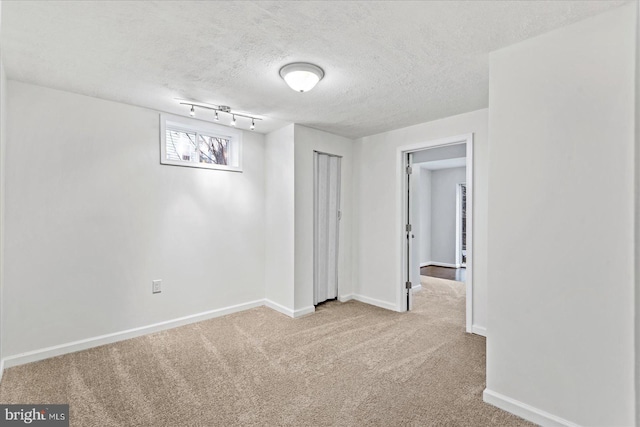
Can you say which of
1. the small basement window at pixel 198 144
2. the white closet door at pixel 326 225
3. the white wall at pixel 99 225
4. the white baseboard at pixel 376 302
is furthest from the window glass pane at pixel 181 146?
the white baseboard at pixel 376 302

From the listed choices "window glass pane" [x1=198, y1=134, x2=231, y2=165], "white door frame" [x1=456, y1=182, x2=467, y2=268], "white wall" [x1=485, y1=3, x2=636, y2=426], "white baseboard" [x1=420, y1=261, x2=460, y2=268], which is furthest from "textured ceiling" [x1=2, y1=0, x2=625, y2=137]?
"white baseboard" [x1=420, y1=261, x2=460, y2=268]

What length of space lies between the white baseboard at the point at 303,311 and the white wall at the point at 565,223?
2.24 meters

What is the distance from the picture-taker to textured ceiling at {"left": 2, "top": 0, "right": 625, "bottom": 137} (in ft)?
5.43

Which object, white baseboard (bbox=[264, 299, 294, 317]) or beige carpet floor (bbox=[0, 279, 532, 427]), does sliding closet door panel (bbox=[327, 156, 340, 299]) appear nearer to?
white baseboard (bbox=[264, 299, 294, 317])

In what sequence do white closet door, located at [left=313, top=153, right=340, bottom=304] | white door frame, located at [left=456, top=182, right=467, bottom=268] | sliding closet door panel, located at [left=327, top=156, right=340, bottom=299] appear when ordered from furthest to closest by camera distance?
white door frame, located at [left=456, top=182, right=467, bottom=268] → sliding closet door panel, located at [left=327, top=156, right=340, bottom=299] → white closet door, located at [left=313, top=153, right=340, bottom=304]

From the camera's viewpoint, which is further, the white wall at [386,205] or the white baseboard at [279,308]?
the white baseboard at [279,308]

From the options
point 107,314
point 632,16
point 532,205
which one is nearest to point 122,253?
point 107,314

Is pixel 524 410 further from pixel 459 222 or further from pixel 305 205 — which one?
pixel 459 222

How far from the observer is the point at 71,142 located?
9.21ft

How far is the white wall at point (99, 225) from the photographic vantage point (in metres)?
2.59

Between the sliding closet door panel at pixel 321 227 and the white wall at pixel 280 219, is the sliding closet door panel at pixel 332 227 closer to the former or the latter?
the sliding closet door panel at pixel 321 227

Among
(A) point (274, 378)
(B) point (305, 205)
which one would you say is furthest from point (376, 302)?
(A) point (274, 378)

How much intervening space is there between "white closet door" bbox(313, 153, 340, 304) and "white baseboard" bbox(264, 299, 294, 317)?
1.59 ft

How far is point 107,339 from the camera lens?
9.75 feet
